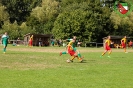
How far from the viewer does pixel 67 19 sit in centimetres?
8138

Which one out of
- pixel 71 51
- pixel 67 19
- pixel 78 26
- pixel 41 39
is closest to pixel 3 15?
pixel 67 19

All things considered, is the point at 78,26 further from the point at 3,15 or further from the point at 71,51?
the point at 71,51

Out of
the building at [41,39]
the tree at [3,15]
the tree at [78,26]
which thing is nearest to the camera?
the building at [41,39]

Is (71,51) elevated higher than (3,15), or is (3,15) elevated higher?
(3,15)

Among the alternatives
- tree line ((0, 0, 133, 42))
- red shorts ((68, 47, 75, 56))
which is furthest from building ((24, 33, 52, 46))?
red shorts ((68, 47, 75, 56))

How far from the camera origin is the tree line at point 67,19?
3164 inches

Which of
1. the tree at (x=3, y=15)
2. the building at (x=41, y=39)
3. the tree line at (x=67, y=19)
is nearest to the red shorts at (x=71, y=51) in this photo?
the building at (x=41, y=39)

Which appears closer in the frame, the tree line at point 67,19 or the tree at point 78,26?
the tree at point 78,26

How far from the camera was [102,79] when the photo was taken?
45.9ft

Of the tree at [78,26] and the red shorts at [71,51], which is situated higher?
the tree at [78,26]

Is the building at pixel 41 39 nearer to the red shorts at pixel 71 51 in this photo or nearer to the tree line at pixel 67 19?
the tree line at pixel 67 19

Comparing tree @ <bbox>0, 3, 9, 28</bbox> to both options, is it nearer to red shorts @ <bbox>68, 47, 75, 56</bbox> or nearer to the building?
the building

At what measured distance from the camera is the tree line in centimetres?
8038

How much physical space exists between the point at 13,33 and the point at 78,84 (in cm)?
7837
